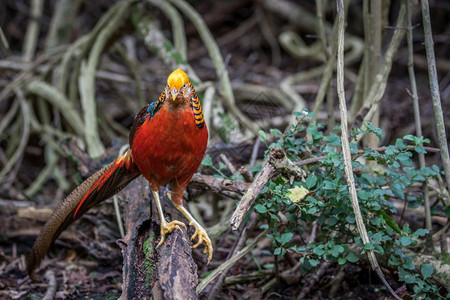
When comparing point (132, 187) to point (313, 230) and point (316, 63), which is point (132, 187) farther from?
point (316, 63)

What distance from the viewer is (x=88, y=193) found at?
7.65 ft

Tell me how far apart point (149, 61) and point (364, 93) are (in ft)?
14.0

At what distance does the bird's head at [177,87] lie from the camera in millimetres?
1910

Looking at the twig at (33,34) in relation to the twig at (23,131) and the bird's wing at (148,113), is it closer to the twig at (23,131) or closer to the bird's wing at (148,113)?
the twig at (23,131)

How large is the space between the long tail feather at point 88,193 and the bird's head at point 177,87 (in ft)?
1.74

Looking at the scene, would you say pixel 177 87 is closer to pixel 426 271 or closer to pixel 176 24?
Answer: pixel 426 271

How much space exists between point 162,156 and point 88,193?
1.78 ft

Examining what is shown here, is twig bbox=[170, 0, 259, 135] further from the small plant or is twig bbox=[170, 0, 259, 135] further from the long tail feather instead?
the small plant

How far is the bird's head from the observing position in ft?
6.27

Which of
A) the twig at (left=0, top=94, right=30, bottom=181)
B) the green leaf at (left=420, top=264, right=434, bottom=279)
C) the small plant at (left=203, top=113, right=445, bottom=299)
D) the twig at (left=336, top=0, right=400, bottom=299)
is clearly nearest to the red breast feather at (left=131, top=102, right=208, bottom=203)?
the small plant at (left=203, top=113, right=445, bottom=299)

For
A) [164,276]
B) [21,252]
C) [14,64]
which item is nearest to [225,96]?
[21,252]

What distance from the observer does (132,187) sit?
2.63m

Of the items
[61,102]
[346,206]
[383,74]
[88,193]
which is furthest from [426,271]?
[61,102]

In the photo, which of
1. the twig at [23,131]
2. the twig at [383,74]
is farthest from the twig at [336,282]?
the twig at [23,131]
